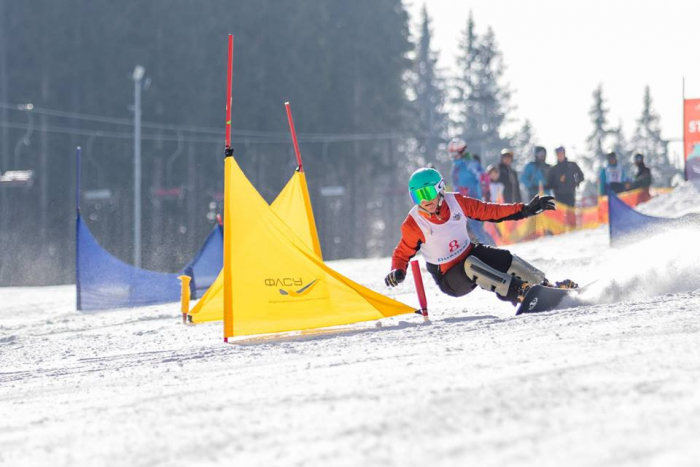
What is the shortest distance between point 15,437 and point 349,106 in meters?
46.6

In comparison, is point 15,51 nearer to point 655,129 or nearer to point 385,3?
point 385,3

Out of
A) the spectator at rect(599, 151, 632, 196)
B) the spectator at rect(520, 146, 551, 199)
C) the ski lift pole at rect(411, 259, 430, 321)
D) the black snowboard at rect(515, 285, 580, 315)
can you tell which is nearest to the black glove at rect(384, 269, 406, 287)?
the ski lift pole at rect(411, 259, 430, 321)

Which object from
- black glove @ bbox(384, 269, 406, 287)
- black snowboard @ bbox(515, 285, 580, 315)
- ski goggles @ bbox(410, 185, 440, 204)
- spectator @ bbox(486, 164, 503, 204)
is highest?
spectator @ bbox(486, 164, 503, 204)

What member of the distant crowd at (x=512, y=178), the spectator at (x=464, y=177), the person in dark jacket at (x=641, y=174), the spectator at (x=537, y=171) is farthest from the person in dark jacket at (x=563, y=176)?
the person in dark jacket at (x=641, y=174)

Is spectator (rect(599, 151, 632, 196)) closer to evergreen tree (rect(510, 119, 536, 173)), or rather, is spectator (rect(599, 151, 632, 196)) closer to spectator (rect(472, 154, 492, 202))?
spectator (rect(472, 154, 492, 202))

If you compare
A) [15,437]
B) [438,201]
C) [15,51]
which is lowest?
[15,437]

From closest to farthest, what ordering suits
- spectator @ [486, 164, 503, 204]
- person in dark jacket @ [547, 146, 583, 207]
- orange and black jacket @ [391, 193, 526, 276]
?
orange and black jacket @ [391, 193, 526, 276] < person in dark jacket @ [547, 146, 583, 207] < spectator @ [486, 164, 503, 204]

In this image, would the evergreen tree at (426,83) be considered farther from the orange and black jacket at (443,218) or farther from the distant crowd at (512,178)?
the orange and black jacket at (443,218)

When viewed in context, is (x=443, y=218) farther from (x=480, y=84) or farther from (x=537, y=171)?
(x=480, y=84)

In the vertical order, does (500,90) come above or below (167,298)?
above

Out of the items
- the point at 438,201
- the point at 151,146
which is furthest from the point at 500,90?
the point at 438,201

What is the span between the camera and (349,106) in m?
50.1

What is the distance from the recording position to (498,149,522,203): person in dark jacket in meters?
17.2

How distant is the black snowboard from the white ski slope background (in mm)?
290
